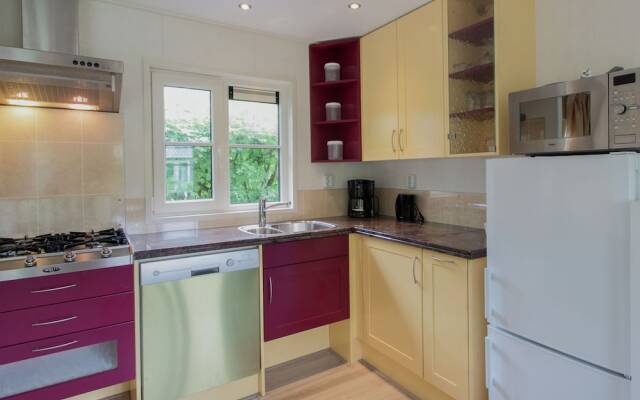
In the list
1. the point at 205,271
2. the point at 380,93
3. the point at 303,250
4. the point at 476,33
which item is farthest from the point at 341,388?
the point at 476,33

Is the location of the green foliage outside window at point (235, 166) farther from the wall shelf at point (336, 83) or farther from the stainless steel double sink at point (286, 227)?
the wall shelf at point (336, 83)

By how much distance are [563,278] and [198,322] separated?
171 cm

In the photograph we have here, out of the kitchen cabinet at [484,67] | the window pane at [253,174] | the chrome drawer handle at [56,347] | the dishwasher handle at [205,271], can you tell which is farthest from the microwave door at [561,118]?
the chrome drawer handle at [56,347]

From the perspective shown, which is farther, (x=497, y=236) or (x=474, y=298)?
(x=474, y=298)

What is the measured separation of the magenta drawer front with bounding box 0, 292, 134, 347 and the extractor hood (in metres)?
1.03

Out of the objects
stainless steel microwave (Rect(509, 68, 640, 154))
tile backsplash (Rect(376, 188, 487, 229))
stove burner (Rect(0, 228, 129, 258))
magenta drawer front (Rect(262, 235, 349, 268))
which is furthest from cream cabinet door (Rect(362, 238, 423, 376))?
stove burner (Rect(0, 228, 129, 258))

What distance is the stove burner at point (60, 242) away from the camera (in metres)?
1.75

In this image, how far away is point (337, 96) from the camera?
10.1ft

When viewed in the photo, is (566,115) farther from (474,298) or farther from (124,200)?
(124,200)

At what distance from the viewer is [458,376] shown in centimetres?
184

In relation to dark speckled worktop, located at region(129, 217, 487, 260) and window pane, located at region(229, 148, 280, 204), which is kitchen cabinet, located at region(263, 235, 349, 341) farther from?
window pane, located at region(229, 148, 280, 204)

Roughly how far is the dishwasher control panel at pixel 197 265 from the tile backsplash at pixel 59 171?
63 cm

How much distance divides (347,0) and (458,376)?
216 cm

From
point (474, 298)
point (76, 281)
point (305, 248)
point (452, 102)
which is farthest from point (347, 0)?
point (76, 281)
